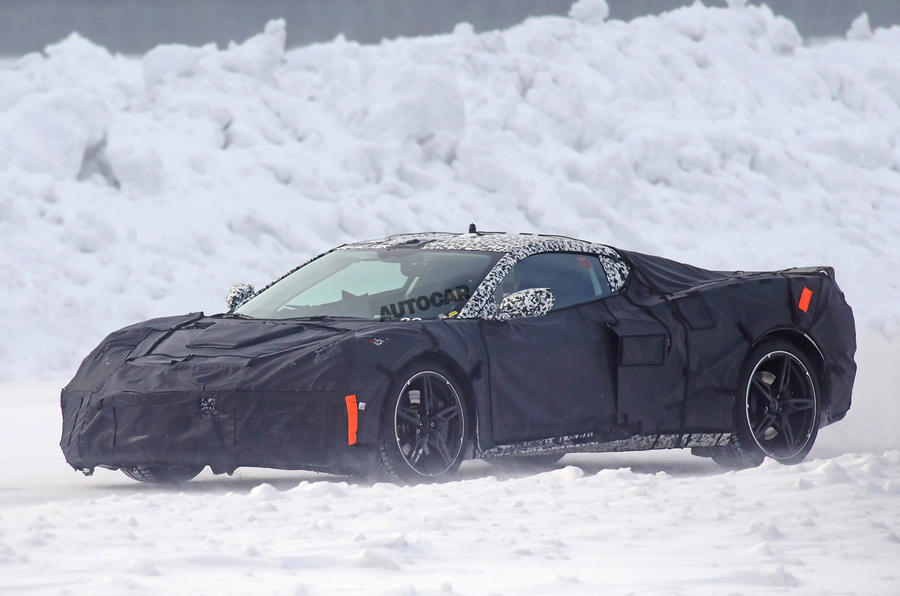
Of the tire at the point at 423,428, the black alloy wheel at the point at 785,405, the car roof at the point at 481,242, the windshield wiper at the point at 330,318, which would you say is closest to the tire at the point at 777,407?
the black alloy wheel at the point at 785,405

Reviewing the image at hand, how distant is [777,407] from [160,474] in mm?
3460

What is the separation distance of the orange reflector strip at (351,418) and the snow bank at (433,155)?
11516 millimetres

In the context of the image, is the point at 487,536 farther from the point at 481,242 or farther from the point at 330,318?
the point at 481,242

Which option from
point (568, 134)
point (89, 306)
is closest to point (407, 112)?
point (568, 134)

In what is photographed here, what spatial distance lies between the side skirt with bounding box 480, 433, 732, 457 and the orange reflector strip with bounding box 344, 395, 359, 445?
2.64 ft

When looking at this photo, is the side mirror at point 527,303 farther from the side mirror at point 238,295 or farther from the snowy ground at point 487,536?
the side mirror at point 238,295

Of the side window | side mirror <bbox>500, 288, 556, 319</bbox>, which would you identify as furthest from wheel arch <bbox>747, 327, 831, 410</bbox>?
side mirror <bbox>500, 288, 556, 319</bbox>

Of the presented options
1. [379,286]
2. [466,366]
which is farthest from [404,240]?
[466,366]

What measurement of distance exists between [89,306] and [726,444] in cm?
1254

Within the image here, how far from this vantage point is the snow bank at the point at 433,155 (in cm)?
2161

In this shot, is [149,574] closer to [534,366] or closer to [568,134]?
[534,366]

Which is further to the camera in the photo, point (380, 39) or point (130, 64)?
point (380, 39)

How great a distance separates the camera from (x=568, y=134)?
1115 inches

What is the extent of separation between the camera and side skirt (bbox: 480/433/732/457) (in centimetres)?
753
